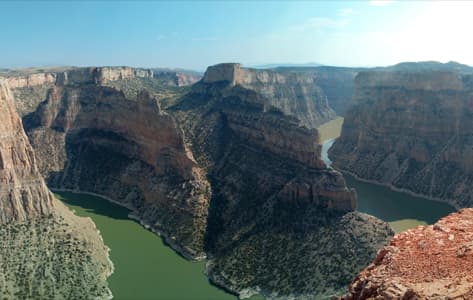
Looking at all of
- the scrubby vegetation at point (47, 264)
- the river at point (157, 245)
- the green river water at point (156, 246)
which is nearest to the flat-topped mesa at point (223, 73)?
the river at point (157, 245)

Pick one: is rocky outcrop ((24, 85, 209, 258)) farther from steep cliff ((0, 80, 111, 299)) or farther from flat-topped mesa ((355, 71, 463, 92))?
flat-topped mesa ((355, 71, 463, 92))

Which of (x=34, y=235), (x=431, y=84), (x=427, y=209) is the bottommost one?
(x=427, y=209)

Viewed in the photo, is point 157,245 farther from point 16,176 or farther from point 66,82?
point 66,82

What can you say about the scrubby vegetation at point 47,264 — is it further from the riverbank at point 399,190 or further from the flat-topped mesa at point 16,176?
the riverbank at point 399,190

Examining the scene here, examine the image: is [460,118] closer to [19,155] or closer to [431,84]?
[431,84]

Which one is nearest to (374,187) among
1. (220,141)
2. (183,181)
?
(220,141)

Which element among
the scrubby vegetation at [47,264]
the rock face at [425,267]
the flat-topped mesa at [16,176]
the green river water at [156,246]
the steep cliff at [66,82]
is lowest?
the green river water at [156,246]

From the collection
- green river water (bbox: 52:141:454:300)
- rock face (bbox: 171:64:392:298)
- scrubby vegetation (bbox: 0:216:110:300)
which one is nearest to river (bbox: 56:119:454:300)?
green river water (bbox: 52:141:454:300)
